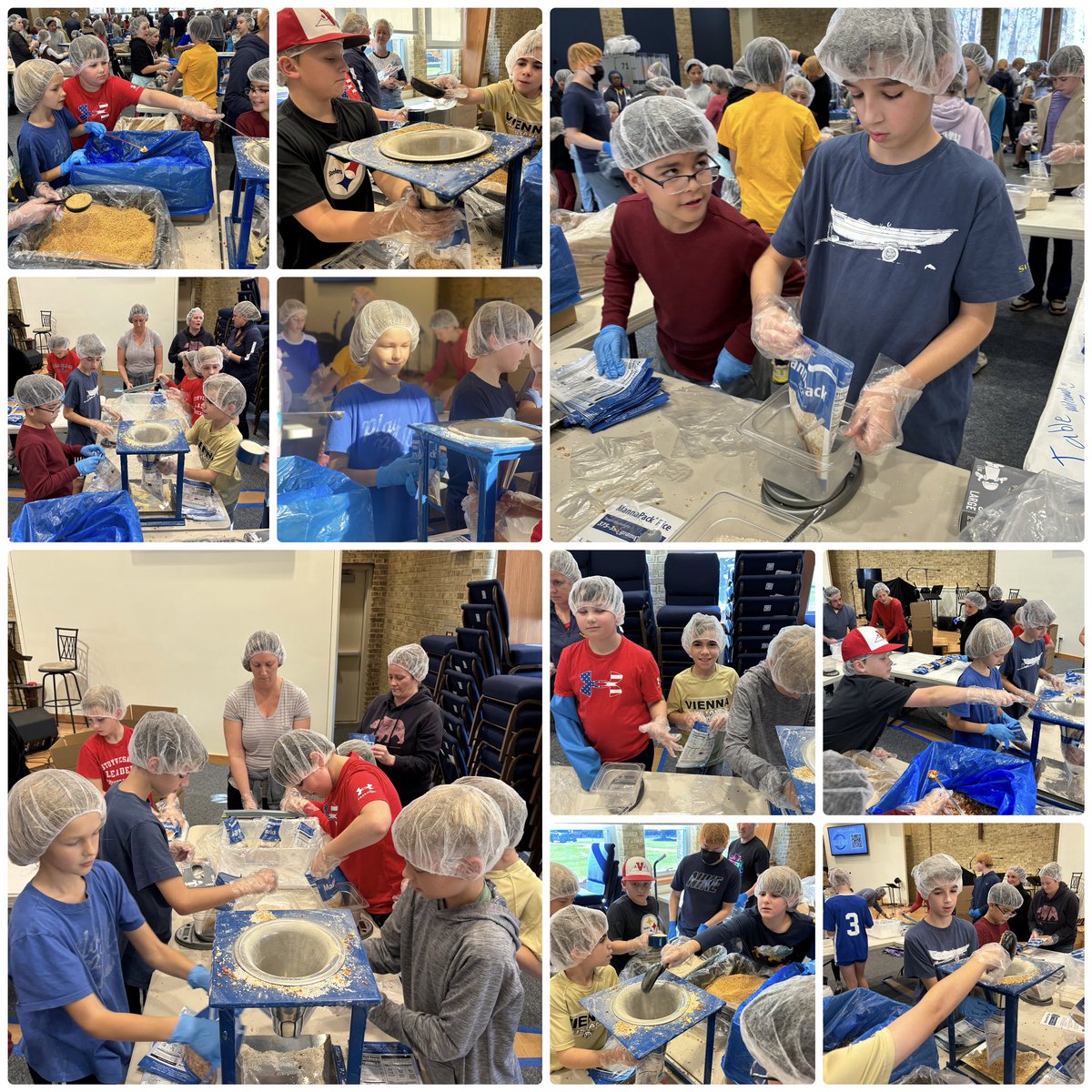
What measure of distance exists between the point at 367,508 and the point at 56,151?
6.45 feet

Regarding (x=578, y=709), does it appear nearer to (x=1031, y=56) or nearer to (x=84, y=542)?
(x=84, y=542)

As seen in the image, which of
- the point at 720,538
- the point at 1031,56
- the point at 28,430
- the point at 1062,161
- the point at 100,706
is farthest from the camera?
the point at 1031,56

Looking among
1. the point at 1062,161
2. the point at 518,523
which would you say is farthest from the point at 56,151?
the point at 1062,161

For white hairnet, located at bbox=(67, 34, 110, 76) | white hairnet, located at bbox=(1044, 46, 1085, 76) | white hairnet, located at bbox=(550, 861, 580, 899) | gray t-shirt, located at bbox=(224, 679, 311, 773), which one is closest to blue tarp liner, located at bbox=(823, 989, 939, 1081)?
white hairnet, located at bbox=(550, 861, 580, 899)

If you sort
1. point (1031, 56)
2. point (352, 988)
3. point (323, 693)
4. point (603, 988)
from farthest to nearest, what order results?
point (1031, 56), point (323, 693), point (603, 988), point (352, 988)

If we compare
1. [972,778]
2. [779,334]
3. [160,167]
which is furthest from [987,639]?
[160,167]

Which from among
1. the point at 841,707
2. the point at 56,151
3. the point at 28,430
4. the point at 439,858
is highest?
the point at 56,151

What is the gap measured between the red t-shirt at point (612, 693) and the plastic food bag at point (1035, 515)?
89 centimetres

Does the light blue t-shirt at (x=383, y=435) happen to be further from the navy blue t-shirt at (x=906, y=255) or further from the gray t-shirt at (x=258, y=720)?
the gray t-shirt at (x=258, y=720)

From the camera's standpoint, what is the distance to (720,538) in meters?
2.26

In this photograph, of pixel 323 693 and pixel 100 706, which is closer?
pixel 100 706

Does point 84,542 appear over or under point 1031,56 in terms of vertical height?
under

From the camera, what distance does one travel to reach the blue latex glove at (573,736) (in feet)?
8.15

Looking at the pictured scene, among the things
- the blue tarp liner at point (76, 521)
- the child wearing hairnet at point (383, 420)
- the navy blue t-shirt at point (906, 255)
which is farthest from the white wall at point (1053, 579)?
the blue tarp liner at point (76, 521)
